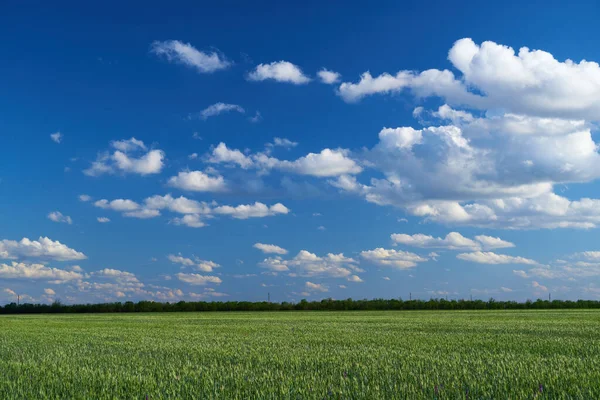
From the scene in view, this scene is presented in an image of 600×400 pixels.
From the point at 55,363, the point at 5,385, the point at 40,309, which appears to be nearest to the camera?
the point at 5,385

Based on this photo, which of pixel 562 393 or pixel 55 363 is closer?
pixel 562 393

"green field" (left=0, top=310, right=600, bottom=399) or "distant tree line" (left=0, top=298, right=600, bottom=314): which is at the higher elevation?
"green field" (left=0, top=310, right=600, bottom=399)

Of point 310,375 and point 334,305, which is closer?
point 310,375

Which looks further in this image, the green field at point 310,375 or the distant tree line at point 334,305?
the distant tree line at point 334,305

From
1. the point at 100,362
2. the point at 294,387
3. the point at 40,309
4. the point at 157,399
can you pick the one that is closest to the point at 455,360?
the point at 294,387

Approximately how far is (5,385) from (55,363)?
178 cm

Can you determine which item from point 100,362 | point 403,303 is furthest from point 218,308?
point 100,362

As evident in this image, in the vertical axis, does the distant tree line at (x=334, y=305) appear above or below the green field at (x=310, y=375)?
below

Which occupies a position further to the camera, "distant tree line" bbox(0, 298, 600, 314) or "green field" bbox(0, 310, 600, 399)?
"distant tree line" bbox(0, 298, 600, 314)

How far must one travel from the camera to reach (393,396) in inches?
169

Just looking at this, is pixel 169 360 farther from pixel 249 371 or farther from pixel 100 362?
pixel 249 371

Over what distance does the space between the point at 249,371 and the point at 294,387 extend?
137cm

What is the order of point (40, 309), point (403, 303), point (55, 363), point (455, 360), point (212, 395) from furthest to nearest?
point (40, 309)
point (403, 303)
point (55, 363)
point (455, 360)
point (212, 395)

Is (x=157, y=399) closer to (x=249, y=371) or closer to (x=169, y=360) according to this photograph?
(x=249, y=371)
